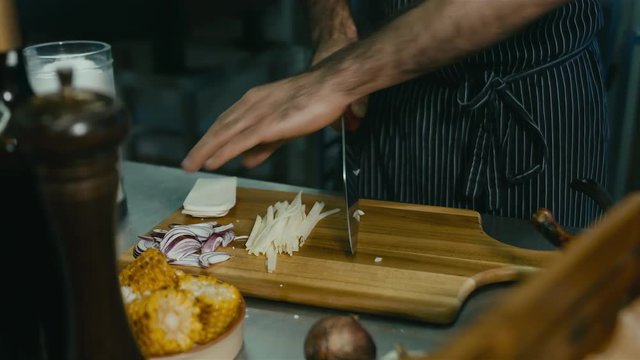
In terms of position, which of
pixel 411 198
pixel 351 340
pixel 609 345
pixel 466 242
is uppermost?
pixel 609 345

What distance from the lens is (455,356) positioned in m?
0.37

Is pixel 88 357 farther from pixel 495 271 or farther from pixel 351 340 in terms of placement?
pixel 495 271

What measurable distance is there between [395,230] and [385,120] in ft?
1.23

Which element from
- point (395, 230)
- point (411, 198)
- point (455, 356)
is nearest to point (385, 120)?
point (411, 198)

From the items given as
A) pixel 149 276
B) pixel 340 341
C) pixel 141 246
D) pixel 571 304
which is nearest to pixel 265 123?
pixel 141 246

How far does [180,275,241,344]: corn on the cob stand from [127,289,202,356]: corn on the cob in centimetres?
2

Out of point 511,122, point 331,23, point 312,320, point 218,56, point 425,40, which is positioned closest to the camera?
point 312,320

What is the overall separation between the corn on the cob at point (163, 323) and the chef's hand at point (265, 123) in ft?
1.25

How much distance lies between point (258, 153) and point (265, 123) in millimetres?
51

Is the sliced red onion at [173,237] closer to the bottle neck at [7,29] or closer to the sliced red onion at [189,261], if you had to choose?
the sliced red onion at [189,261]

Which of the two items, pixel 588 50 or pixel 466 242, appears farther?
pixel 588 50

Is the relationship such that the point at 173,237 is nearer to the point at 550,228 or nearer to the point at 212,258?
the point at 212,258

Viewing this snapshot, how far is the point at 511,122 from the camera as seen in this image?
4.40 feet

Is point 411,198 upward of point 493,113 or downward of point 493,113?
downward
